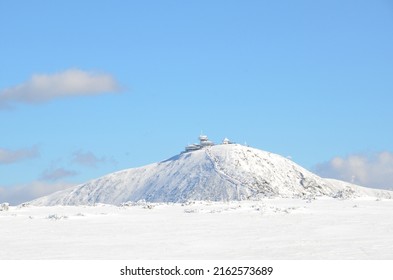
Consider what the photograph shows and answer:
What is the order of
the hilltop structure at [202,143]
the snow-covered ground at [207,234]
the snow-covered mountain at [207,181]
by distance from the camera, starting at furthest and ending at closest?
the hilltop structure at [202,143] → the snow-covered mountain at [207,181] → the snow-covered ground at [207,234]

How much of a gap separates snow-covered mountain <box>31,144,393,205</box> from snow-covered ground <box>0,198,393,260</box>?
60025mm

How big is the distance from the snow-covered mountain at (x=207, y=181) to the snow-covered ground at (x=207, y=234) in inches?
2363

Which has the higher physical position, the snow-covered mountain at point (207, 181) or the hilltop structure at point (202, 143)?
the hilltop structure at point (202, 143)

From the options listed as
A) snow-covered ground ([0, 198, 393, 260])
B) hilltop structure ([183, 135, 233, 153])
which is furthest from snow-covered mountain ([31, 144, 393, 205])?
snow-covered ground ([0, 198, 393, 260])

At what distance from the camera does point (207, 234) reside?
82.2 feet

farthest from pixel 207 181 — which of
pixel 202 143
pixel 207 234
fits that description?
pixel 207 234

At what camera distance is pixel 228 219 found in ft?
103

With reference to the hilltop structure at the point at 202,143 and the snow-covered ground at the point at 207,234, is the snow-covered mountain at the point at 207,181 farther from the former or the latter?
the snow-covered ground at the point at 207,234

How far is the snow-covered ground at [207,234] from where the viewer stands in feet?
64.8

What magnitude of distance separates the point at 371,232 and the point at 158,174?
9092 cm

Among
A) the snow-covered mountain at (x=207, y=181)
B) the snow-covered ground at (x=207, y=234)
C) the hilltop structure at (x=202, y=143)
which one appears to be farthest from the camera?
the hilltop structure at (x=202, y=143)

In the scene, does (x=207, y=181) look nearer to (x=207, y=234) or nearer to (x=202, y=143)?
(x=202, y=143)

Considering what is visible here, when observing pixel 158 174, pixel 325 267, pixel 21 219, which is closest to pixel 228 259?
pixel 325 267

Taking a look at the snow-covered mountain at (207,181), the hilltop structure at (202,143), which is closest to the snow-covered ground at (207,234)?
the snow-covered mountain at (207,181)
